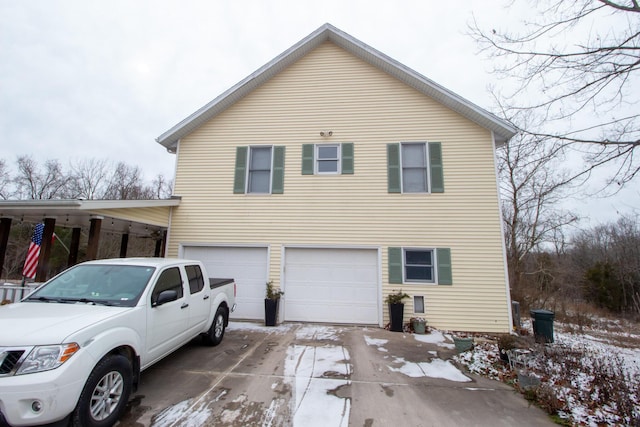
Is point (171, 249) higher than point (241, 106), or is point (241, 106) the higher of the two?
point (241, 106)

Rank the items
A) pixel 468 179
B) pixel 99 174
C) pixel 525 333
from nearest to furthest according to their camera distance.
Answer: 1. pixel 525 333
2. pixel 468 179
3. pixel 99 174

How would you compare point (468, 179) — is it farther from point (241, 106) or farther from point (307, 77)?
point (241, 106)

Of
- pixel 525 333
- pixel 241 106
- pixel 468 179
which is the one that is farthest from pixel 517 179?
pixel 241 106

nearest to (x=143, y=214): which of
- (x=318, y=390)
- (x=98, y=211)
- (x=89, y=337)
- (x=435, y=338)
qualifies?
(x=98, y=211)

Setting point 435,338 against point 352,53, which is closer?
point 435,338

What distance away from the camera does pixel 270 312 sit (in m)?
7.62

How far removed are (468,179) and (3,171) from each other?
3416 centimetres

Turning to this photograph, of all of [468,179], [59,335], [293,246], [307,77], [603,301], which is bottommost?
[603,301]

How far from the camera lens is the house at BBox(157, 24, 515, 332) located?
7.86m

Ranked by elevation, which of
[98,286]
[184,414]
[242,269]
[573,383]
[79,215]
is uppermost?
[79,215]

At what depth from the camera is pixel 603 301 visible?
19719mm

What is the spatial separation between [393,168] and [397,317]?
429cm

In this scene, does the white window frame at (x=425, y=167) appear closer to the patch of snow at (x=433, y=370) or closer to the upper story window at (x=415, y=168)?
the upper story window at (x=415, y=168)

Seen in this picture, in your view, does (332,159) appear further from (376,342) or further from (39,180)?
(39,180)
